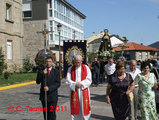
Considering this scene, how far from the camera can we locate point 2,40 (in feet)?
74.1

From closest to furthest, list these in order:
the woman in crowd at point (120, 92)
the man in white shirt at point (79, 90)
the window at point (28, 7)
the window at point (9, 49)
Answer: the woman in crowd at point (120, 92), the man in white shirt at point (79, 90), the window at point (9, 49), the window at point (28, 7)

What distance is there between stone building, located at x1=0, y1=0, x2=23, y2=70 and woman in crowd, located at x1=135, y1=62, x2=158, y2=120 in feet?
63.0

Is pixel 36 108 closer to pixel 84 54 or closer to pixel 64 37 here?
pixel 84 54

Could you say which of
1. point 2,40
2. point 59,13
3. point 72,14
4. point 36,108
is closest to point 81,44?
point 36,108

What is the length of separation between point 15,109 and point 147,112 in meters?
4.64

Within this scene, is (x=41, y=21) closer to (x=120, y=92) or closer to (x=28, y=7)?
(x=28, y=7)

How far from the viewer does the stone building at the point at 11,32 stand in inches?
900

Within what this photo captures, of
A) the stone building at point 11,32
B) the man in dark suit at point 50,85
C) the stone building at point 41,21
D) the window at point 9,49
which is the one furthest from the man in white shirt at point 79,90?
the stone building at point 41,21

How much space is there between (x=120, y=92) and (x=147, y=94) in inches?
38.9

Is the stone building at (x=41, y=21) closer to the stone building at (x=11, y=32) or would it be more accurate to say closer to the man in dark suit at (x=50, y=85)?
the stone building at (x=11, y=32)

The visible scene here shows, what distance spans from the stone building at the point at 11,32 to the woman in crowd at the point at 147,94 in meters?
Result: 19.2

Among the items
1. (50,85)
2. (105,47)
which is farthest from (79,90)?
(105,47)

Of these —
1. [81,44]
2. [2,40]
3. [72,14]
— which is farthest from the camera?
[72,14]

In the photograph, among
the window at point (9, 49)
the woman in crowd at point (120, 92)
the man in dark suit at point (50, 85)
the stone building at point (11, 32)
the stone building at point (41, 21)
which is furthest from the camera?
the stone building at point (41, 21)
